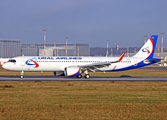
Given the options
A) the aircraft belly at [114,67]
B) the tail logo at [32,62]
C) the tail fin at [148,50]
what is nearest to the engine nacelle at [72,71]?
the tail logo at [32,62]

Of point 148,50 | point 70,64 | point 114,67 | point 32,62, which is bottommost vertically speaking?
point 114,67

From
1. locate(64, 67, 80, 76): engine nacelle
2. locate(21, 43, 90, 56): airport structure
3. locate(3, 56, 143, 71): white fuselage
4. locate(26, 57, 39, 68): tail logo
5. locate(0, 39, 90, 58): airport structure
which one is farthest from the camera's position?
locate(21, 43, 90, 56): airport structure

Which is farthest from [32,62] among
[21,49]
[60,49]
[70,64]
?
[21,49]

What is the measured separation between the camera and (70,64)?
43469mm

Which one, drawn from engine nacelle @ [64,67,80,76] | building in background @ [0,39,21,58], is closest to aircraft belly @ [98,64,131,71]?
engine nacelle @ [64,67,80,76]

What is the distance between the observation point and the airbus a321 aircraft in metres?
41.6

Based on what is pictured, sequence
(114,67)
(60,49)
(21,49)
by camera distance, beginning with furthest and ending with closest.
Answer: (21,49), (60,49), (114,67)

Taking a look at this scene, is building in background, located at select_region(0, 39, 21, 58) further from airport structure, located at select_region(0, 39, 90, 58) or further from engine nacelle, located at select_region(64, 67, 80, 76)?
engine nacelle, located at select_region(64, 67, 80, 76)

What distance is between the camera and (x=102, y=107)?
1678cm

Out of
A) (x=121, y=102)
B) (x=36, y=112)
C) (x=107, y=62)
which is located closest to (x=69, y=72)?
(x=107, y=62)

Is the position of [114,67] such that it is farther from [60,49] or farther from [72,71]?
[60,49]

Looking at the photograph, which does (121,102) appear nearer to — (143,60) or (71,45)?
(143,60)

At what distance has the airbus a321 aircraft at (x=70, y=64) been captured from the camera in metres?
41.6

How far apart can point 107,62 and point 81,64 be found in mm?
4559
